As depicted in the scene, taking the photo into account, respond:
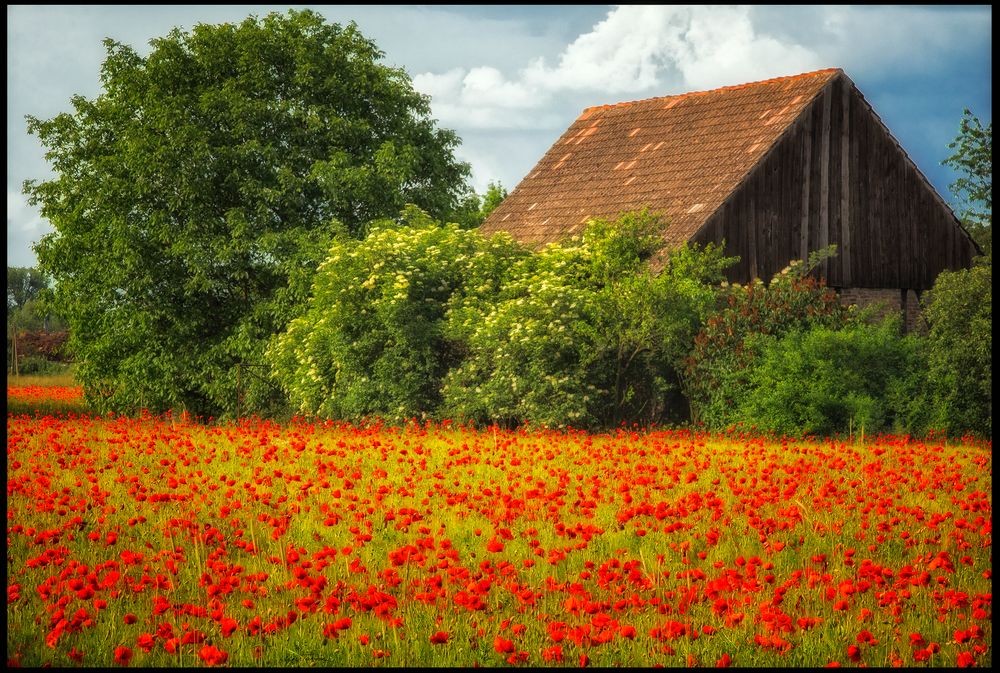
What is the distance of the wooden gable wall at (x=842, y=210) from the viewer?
22.9m

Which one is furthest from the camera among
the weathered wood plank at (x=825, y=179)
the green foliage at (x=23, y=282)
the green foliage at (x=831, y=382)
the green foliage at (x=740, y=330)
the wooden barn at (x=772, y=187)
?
the green foliage at (x=23, y=282)

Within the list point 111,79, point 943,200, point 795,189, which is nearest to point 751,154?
point 795,189

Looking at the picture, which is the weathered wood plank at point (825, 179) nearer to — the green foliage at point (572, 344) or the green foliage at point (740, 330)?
the green foliage at point (572, 344)

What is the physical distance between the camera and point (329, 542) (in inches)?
312

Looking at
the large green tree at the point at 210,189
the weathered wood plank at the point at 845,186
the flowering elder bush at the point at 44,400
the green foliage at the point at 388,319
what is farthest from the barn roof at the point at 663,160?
the flowering elder bush at the point at 44,400

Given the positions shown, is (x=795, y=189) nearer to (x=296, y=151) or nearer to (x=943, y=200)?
(x=943, y=200)

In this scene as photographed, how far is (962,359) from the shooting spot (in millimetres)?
15750

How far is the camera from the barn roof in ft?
75.1

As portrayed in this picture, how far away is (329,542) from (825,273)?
18578mm

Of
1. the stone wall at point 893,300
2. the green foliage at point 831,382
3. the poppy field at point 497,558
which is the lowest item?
the poppy field at point 497,558

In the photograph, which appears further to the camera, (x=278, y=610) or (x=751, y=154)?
(x=751, y=154)

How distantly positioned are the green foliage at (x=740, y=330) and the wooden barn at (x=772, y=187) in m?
3.97

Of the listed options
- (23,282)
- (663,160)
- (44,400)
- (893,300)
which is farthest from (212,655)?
(23,282)

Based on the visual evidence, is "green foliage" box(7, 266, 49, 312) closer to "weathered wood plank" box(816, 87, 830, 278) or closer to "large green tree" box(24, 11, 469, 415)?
"large green tree" box(24, 11, 469, 415)
